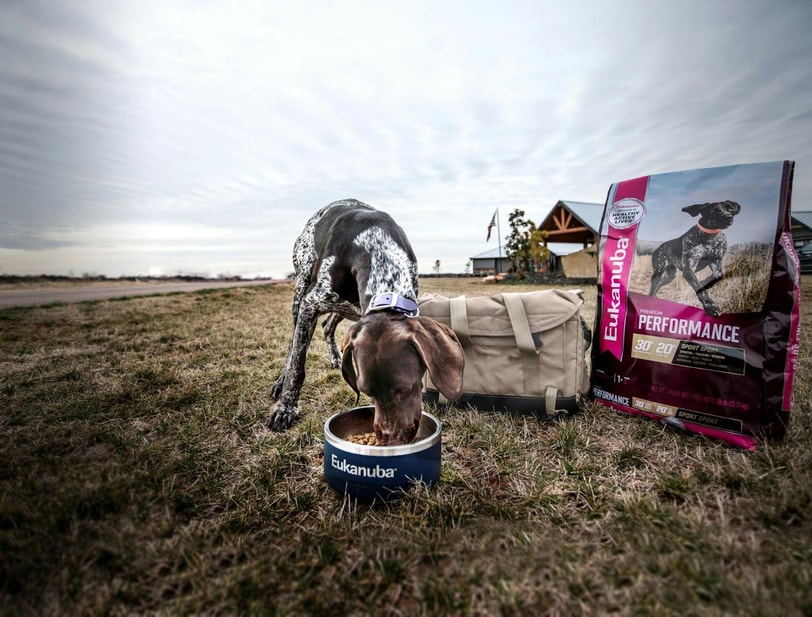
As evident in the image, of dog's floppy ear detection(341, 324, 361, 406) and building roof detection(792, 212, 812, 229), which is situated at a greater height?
building roof detection(792, 212, 812, 229)

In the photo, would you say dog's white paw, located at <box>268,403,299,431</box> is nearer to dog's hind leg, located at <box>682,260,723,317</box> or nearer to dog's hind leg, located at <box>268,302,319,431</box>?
dog's hind leg, located at <box>268,302,319,431</box>

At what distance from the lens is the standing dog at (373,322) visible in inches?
90.0

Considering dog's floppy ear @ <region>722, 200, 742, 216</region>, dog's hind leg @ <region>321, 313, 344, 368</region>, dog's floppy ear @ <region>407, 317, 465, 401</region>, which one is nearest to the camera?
dog's floppy ear @ <region>407, 317, 465, 401</region>

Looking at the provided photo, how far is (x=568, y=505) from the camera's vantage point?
2080mm

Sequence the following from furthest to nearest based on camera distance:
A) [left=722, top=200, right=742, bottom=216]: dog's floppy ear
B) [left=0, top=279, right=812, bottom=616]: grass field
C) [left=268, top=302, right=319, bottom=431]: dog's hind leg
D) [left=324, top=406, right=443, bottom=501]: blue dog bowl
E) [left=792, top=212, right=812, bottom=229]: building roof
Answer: [left=792, top=212, right=812, bottom=229]: building roof < [left=268, top=302, right=319, bottom=431]: dog's hind leg < [left=722, top=200, right=742, bottom=216]: dog's floppy ear < [left=324, top=406, right=443, bottom=501]: blue dog bowl < [left=0, top=279, right=812, bottom=616]: grass field

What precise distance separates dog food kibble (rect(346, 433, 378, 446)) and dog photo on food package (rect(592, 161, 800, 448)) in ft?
6.24

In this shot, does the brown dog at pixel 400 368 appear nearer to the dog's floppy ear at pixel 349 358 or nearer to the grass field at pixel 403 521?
the dog's floppy ear at pixel 349 358

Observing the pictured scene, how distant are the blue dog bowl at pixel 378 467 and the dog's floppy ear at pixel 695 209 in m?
2.34

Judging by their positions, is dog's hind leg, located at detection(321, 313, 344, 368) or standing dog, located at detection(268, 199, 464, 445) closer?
standing dog, located at detection(268, 199, 464, 445)

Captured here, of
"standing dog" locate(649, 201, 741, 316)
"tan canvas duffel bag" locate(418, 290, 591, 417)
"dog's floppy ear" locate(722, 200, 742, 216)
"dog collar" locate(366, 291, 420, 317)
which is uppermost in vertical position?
"dog's floppy ear" locate(722, 200, 742, 216)

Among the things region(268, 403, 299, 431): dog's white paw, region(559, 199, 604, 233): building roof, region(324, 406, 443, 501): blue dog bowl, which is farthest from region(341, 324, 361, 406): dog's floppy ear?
region(559, 199, 604, 233): building roof

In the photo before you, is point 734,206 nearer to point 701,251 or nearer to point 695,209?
point 695,209

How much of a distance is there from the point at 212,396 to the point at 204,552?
2.31 meters

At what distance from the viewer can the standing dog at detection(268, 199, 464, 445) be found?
2.29 metres
